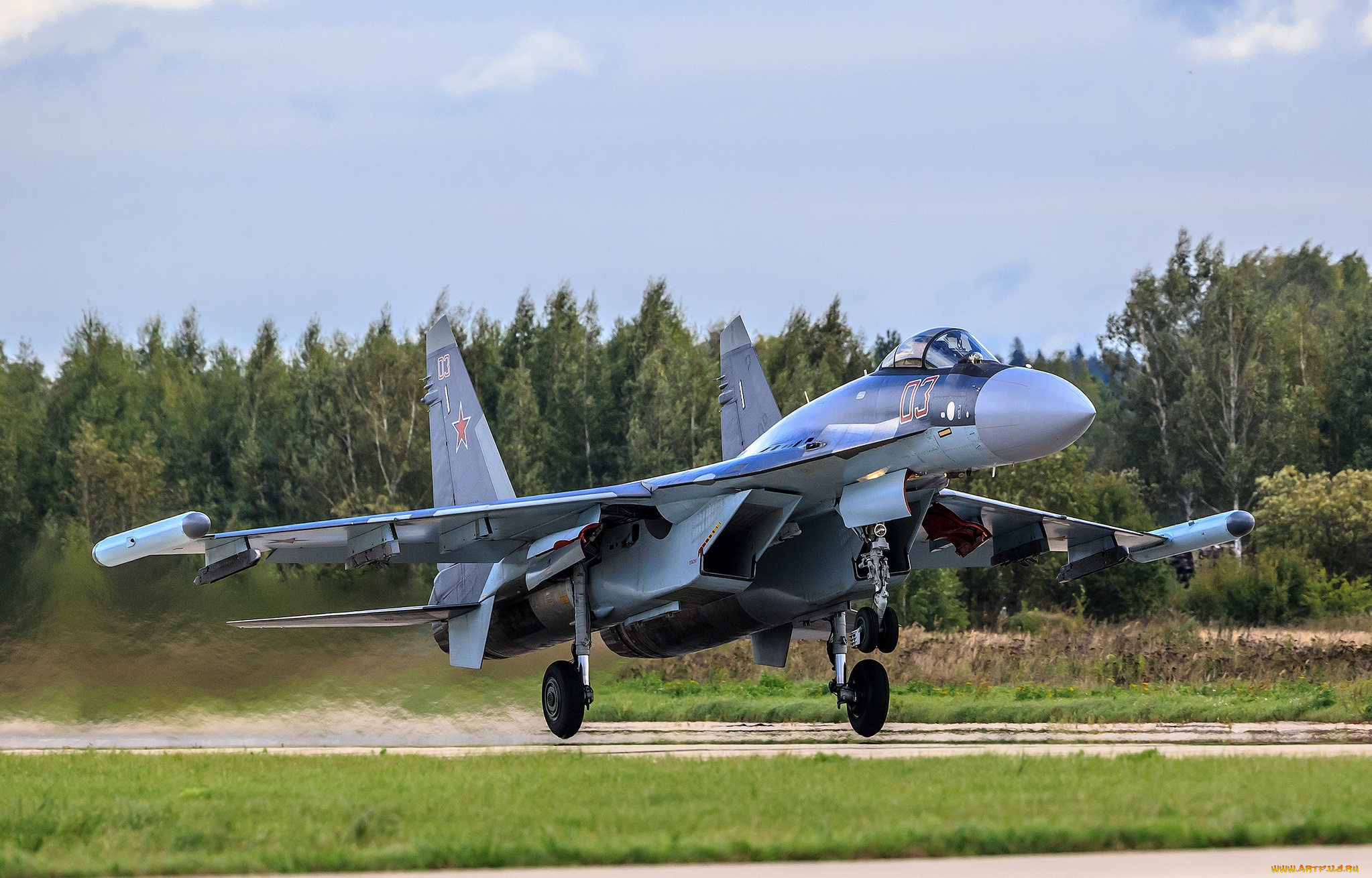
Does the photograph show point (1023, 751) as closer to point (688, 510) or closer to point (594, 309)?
point (688, 510)

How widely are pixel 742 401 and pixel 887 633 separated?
617 cm

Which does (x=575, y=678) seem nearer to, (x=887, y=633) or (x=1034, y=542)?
(x=887, y=633)

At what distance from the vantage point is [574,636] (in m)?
17.4

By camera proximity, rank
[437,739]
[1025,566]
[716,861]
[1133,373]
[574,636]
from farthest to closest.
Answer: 1. [1133,373]
2. [1025,566]
3. [437,739]
4. [574,636]
5. [716,861]

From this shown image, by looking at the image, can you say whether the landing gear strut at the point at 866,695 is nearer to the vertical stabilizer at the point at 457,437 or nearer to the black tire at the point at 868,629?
the black tire at the point at 868,629

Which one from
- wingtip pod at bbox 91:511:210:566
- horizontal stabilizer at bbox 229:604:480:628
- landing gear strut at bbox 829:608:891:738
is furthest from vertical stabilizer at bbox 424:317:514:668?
landing gear strut at bbox 829:608:891:738

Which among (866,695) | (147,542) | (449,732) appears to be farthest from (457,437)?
(866,695)

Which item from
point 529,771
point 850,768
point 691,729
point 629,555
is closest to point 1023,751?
point 850,768

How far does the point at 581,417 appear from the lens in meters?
57.0

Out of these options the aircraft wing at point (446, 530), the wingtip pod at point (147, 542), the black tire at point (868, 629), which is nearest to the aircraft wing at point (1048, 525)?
the black tire at point (868, 629)

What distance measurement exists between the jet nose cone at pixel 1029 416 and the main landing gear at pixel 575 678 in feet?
18.2

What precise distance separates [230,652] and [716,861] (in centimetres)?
1369

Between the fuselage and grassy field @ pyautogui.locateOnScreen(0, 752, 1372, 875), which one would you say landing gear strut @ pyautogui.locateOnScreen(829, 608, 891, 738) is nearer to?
the fuselage

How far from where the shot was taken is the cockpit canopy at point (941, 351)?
15273 millimetres
